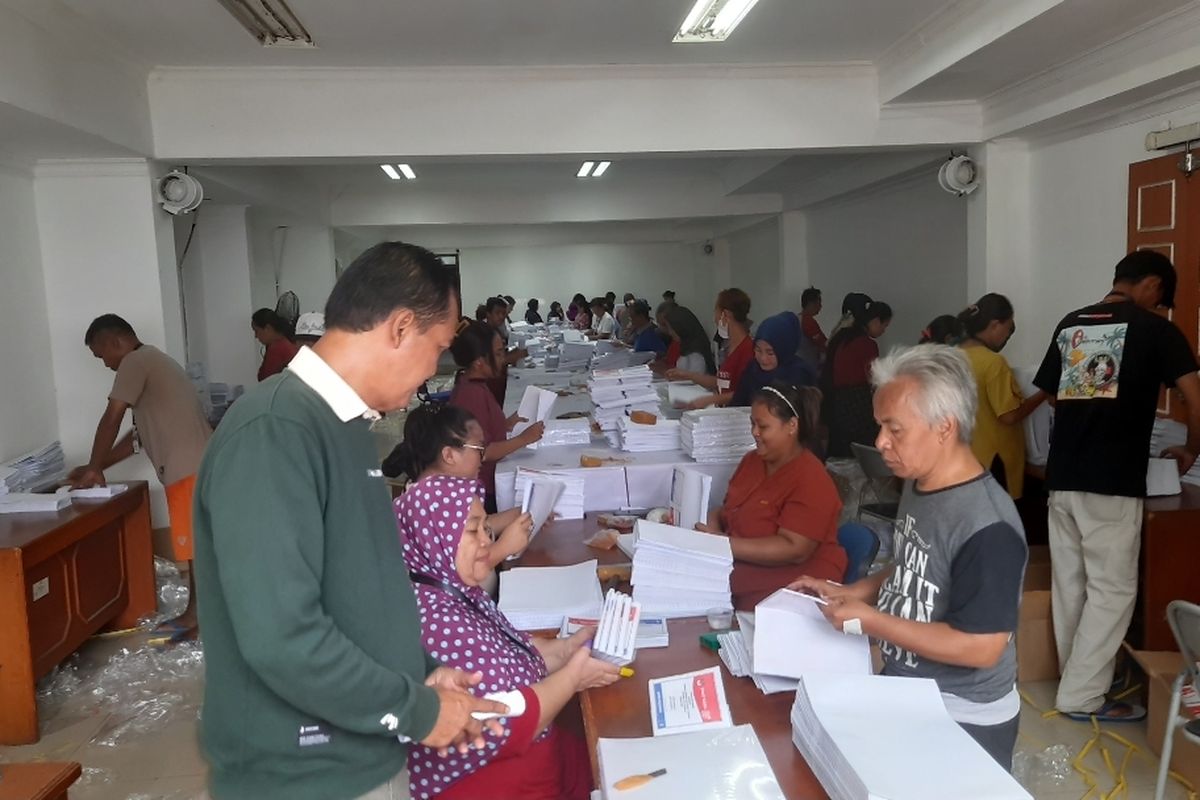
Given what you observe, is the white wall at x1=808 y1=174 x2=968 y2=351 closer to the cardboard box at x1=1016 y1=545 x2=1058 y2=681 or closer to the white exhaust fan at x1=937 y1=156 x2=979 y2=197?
the white exhaust fan at x1=937 y1=156 x2=979 y2=197

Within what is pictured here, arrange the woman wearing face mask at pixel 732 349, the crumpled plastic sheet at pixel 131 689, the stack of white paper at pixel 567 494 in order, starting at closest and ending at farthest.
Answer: the stack of white paper at pixel 567 494 < the crumpled plastic sheet at pixel 131 689 < the woman wearing face mask at pixel 732 349

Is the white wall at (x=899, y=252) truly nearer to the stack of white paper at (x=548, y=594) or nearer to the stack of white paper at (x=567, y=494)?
the stack of white paper at (x=567, y=494)

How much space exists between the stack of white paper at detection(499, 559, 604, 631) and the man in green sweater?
0.88 meters

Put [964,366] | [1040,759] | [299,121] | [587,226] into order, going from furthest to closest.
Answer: [587,226], [299,121], [1040,759], [964,366]

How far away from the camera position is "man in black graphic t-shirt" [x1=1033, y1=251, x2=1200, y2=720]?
10.1 feet

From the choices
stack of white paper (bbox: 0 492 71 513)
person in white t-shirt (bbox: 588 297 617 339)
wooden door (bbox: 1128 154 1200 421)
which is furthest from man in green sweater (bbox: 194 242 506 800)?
person in white t-shirt (bbox: 588 297 617 339)

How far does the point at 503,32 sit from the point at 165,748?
11.3 ft

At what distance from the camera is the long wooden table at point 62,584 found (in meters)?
3.36

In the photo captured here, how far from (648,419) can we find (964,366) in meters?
2.40

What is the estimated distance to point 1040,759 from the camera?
2.97 meters

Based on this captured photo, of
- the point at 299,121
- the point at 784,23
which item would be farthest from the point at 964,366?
the point at 299,121

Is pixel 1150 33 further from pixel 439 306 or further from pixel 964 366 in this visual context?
pixel 439 306

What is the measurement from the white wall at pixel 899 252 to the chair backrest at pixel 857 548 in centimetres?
449

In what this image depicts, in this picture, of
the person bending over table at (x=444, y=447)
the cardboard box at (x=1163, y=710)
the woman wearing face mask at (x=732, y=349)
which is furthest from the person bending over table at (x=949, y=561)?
A: the woman wearing face mask at (x=732, y=349)
